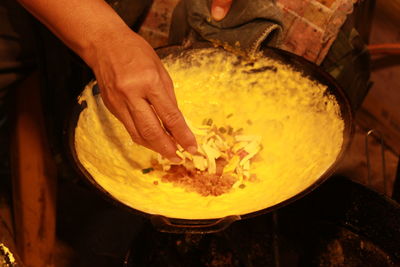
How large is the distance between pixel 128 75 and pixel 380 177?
166 centimetres

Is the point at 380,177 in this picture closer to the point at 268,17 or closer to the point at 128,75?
the point at 268,17

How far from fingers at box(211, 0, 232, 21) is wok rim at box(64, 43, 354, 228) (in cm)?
10

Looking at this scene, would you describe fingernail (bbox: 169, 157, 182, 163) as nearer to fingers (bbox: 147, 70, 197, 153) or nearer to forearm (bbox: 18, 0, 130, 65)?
fingers (bbox: 147, 70, 197, 153)

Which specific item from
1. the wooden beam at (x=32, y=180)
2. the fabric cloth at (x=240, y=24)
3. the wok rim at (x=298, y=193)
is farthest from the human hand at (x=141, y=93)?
the wooden beam at (x=32, y=180)

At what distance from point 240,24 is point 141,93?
0.53 metres

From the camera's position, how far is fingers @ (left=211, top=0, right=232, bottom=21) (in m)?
1.51

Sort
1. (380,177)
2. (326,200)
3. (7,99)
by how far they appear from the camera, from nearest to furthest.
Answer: (326,200), (7,99), (380,177)

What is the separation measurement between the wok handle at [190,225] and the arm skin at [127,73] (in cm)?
16

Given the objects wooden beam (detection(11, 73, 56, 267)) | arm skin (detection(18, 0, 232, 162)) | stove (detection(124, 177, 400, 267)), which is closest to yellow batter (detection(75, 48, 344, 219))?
arm skin (detection(18, 0, 232, 162))

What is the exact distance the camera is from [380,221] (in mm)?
1556

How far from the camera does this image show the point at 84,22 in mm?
1182

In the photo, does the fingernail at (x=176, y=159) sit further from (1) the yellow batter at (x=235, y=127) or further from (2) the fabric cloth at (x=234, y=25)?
(2) the fabric cloth at (x=234, y=25)

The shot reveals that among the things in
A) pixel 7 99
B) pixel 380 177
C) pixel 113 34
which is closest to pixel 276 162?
pixel 113 34

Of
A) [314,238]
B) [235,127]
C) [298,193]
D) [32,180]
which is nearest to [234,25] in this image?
[235,127]
